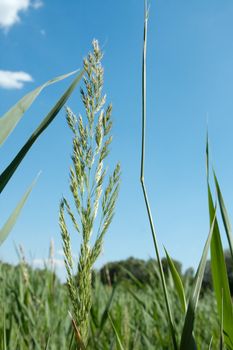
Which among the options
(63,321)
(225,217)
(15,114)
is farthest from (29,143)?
(63,321)

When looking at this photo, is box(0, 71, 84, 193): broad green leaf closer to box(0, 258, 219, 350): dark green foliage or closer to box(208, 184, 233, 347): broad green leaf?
box(208, 184, 233, 347): broad green leaf

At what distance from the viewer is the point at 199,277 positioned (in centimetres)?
74

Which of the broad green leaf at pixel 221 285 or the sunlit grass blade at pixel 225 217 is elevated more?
the sunlit grass blade at pixel 225 217

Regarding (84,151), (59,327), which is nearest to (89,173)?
(84,151)

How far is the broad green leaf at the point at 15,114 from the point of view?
0.77 meters

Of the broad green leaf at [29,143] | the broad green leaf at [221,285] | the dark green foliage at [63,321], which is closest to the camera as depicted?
the broad green leaf at [29,143]

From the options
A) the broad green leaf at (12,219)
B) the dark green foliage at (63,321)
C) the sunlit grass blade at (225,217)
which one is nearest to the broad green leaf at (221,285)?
the sunlit grass blade at (225,217)

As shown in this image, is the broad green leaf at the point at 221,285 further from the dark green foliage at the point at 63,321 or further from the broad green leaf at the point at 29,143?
the dark green foliage at the point at 63,321

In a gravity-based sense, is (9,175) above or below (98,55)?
below

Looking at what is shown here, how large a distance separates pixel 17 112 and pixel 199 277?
1.22ft

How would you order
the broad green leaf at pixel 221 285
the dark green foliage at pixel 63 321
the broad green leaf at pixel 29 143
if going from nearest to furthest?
the broad green leaf at pixel 29 143 < the broad green leaf at pixel 221 285 < the dark green foliage at pixel 63 321

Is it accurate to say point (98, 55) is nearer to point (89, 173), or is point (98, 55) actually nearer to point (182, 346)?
point (89, 173)

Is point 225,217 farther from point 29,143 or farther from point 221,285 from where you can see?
point 29,143

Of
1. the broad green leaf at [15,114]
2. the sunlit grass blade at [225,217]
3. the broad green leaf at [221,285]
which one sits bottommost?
the broad green leaf at [221,285]
